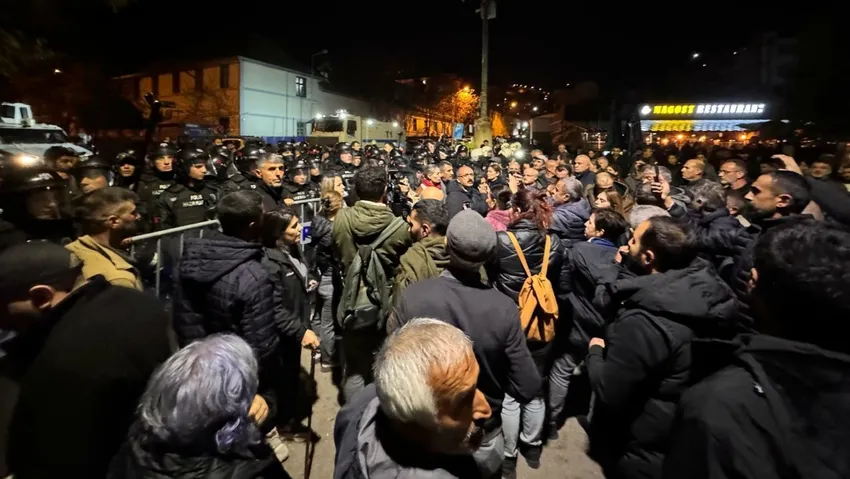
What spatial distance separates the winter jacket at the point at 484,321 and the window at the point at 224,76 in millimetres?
40215

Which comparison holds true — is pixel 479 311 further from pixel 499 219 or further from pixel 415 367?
pixel 499 219

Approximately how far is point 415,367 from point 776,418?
1.05 meters

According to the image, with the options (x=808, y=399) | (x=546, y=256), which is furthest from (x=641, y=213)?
(x=808, y=399)

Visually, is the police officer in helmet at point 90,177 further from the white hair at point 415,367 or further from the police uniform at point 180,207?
the white hair at point 415,367

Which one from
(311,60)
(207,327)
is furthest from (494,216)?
(311,60)

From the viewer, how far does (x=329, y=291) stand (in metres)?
5.14

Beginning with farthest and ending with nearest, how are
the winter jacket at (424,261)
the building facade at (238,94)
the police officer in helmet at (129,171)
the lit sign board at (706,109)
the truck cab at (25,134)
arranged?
the lit sign board at (706,109), the building facade at (238,94), the truck cab at (25,134), the police officer in helmet at (129,171), the winter jacket at (424,261)

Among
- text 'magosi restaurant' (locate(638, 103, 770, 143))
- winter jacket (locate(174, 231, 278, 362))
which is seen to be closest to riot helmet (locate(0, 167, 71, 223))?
winter jacket (locate(174, 231, 278, 362))

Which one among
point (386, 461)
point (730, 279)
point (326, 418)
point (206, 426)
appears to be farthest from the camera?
point (326, 418)

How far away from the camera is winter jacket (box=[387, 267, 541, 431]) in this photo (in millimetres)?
2520

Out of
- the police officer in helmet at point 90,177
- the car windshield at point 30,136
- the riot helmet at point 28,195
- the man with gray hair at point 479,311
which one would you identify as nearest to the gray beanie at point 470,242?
the man with gray hair at point 479,311

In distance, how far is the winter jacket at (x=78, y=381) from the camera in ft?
6.40

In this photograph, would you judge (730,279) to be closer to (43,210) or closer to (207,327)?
(207,327)

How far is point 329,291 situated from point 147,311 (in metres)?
2.91
